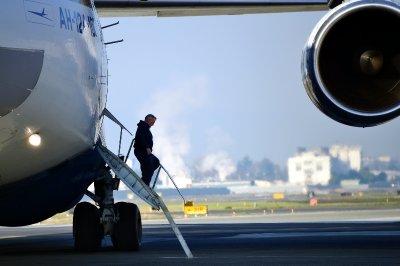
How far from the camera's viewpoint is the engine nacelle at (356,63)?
14.2 meters

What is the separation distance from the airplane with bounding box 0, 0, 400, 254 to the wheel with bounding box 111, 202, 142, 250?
0.6 inches

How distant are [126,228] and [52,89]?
13.5 ft

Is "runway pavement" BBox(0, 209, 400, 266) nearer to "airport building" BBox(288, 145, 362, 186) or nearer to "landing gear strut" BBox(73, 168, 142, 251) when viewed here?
"landing gear strut" BBox(73, 168, 142, 251)

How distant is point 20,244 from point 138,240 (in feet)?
14.7

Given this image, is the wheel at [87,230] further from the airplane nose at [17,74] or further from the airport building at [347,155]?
the airport building at [347,155]

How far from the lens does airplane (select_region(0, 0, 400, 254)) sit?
12898 millimetres

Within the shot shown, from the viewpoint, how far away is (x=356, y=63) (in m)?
14.8

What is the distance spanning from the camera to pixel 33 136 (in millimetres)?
13539

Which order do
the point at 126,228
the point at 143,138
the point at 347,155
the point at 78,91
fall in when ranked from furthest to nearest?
the point at 347,155
the point at 143,138
the point at 126,228
the point at 78,91

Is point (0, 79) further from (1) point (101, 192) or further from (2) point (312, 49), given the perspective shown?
(1) point (101, 192)

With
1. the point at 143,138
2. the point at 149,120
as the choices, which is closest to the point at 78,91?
the point at 143,138

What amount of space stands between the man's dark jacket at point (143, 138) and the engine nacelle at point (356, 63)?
4.18 meters

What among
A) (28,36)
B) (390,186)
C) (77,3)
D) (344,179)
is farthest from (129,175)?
(390,186)

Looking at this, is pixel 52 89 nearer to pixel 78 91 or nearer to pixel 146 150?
pixel 78 91
